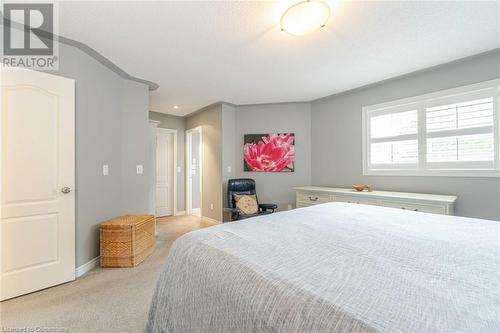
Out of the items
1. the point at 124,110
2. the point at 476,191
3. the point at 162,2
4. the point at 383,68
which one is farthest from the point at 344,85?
the point at 124,110

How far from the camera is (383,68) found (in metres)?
2.75

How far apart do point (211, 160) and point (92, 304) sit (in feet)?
9.95

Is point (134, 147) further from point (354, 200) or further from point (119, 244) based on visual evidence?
point (354, 200)

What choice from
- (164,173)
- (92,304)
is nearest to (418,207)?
(92,304)

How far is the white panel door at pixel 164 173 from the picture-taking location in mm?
4965

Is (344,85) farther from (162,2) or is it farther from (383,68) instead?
(162,2)

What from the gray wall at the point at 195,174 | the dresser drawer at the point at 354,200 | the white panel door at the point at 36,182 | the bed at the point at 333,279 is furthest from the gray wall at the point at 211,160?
the bed at the point at 333,279

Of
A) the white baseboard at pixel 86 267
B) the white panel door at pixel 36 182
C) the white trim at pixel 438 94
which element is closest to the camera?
the white panel door at pixel 36 182

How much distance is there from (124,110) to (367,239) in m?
3.31

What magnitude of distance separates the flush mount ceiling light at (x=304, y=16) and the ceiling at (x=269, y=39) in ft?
0.37

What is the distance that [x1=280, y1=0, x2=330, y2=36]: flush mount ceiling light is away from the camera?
5.14 feet

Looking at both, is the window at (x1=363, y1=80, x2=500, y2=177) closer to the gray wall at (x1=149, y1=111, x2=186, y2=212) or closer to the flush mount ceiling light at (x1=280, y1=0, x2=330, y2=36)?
the flush mount ceiling light at (x1=280, y1=0, x2=330, y2=36)

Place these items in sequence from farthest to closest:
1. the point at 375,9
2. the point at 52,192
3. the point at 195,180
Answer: the point at 195,180 < the point at 52,192 < the point at 375,9

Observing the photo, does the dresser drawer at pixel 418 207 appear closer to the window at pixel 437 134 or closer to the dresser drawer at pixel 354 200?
the dresser drawer at pixel 354 200
